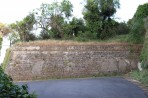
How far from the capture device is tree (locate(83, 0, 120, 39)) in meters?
28.7

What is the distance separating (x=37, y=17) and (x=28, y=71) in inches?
402

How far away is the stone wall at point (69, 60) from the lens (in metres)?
23.6

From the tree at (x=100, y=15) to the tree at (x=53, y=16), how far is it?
3312mm

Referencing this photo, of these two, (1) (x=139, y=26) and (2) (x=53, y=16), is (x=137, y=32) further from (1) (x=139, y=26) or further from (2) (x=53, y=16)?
(2) (x=53, y=16)

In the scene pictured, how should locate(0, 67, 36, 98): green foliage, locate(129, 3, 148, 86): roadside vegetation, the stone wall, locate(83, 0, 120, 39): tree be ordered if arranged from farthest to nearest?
locate(83, 0, 120, 39): tree → the stone wall → locate(129, 3, 148, 86): roadside vegetation → locate(0, 67, 36, 98): green foliage

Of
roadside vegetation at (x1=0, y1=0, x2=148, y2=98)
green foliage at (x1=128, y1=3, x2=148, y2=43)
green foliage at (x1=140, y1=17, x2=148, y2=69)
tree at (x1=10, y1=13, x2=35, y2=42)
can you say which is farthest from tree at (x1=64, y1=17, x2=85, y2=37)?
green foliage at (x1=140, y1=17, x2=148, y2=69)

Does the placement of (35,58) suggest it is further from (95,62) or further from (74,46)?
(95,62)

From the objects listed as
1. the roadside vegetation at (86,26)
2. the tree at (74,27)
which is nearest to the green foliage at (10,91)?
the roadside vegetation at (86,26)

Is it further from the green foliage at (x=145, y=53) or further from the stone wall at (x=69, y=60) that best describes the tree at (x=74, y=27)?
the green foliage at (x=145, y=53)

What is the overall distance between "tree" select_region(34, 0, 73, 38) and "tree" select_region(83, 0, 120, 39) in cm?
331

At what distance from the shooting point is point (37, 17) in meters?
32.5

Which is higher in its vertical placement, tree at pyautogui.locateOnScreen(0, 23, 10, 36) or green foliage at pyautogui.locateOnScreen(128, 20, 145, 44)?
tree at pyautogui.locateOnScreen(0, 23, 10, 36)

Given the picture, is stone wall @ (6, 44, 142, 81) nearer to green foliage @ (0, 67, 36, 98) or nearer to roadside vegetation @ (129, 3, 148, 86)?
roadside vegetation @ (129, 3, 148, 86)

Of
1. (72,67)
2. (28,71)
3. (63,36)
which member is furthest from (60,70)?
(63,36)
